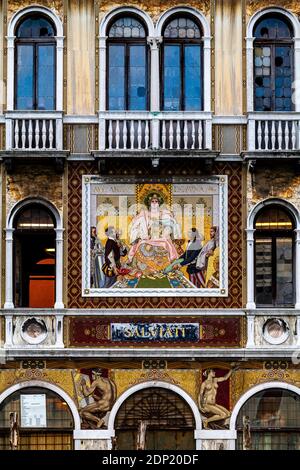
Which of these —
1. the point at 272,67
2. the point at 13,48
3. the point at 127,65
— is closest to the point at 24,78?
the point at 13,48

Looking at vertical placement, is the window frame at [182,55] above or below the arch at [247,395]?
above

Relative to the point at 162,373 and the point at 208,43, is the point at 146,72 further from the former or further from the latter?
the point at 162,373

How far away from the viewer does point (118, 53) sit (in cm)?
5341

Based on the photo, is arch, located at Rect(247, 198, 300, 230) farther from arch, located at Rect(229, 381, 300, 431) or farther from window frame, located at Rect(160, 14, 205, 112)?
arch, located at Rect(229, 381, 300, 431)

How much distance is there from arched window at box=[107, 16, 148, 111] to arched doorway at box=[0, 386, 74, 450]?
21.6ft

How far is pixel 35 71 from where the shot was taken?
175ft

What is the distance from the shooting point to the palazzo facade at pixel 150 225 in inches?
2069

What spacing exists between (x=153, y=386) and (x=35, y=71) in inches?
290

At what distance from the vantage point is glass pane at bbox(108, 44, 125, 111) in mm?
53312

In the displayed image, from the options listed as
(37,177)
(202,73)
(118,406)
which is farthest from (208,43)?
(118,406)

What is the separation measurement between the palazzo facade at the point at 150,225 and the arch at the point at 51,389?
1.3 inches

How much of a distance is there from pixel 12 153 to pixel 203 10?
5.28 m

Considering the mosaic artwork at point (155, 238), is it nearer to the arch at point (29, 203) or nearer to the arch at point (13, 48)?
the arch at point (29, 203)

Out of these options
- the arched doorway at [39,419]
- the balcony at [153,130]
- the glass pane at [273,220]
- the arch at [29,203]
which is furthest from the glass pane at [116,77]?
the arched doorway at [39,419]
